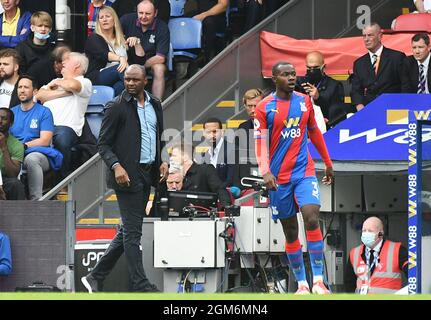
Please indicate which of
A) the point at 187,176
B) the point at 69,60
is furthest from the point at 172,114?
the point at 187,176

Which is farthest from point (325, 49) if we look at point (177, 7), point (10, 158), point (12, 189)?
point (12, 189)

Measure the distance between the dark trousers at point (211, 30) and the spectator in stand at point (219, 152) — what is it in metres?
2.57

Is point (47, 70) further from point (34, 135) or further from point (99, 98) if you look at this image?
point (34, 135)

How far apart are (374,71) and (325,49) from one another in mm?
1728

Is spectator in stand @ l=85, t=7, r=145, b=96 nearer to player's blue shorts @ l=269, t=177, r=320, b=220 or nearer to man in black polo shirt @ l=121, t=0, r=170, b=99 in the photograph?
man in black polo shirt @ l=121, t=0, r=170, b=99

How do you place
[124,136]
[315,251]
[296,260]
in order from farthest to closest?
[124,136], [296,260], [315,251]

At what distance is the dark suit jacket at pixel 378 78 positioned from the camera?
58.0 feet

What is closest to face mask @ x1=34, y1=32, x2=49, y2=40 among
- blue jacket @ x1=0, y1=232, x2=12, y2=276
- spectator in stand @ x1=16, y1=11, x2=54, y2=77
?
spectator in stand @ x1=16, y1=11, x2=54, y2=77

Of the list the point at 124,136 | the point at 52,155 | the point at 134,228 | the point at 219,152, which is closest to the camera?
the point at 134,228

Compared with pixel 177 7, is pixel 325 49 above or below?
below

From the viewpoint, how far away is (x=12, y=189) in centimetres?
1688

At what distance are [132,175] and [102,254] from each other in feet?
4.29

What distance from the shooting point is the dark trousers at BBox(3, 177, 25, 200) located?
55.3 ft

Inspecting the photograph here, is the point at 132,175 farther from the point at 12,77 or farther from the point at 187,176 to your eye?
the point at 12,77
